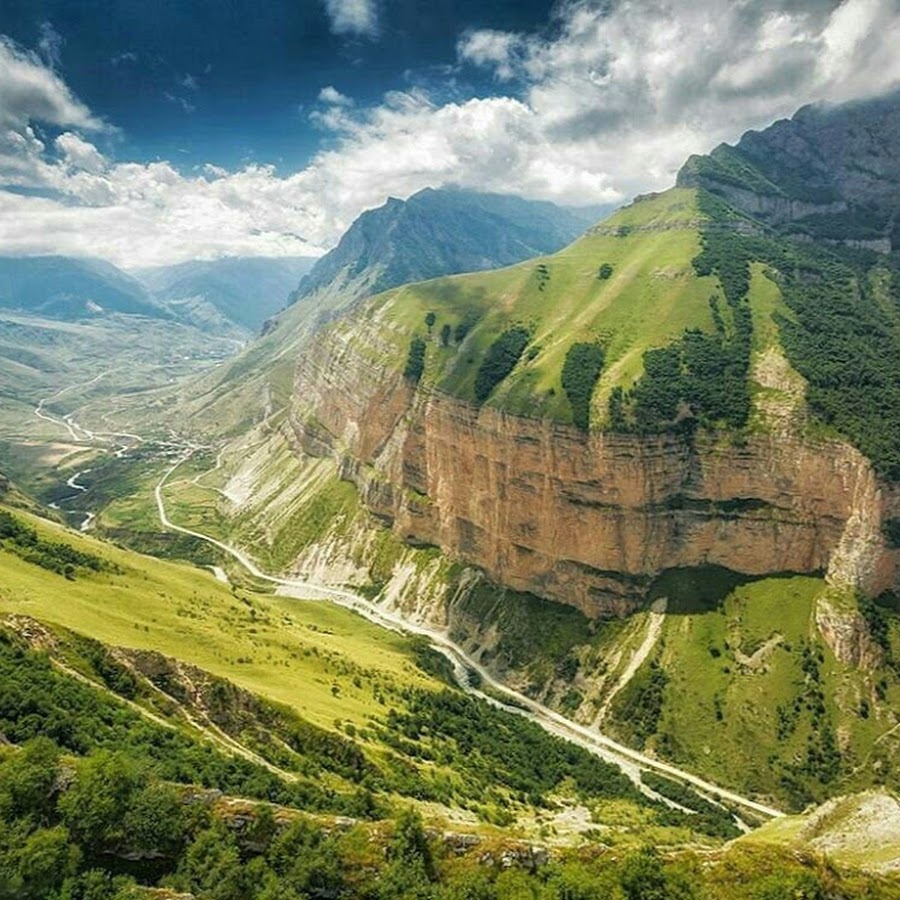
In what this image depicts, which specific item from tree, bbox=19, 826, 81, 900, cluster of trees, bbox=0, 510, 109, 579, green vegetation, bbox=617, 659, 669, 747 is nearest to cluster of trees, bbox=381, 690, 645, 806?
green vegetation, bbox=617, 659, 669, 747

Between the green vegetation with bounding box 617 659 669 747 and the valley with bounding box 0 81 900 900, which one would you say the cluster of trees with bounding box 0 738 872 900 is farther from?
the green vegetation with bounding box 617 659 669 747

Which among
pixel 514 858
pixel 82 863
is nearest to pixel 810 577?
pixel 514 858

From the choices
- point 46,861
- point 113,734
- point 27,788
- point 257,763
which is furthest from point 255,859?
point 257,763

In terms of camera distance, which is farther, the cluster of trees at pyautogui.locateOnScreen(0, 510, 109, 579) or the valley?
the cluster of trees at pyautogui.locateOnScreen(0, 510, 109, 579)

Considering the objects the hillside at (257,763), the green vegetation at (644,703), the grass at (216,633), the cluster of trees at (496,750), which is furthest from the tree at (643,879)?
the green vegetation at (644,703)

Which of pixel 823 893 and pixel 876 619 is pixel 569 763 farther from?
pixel 823 893
